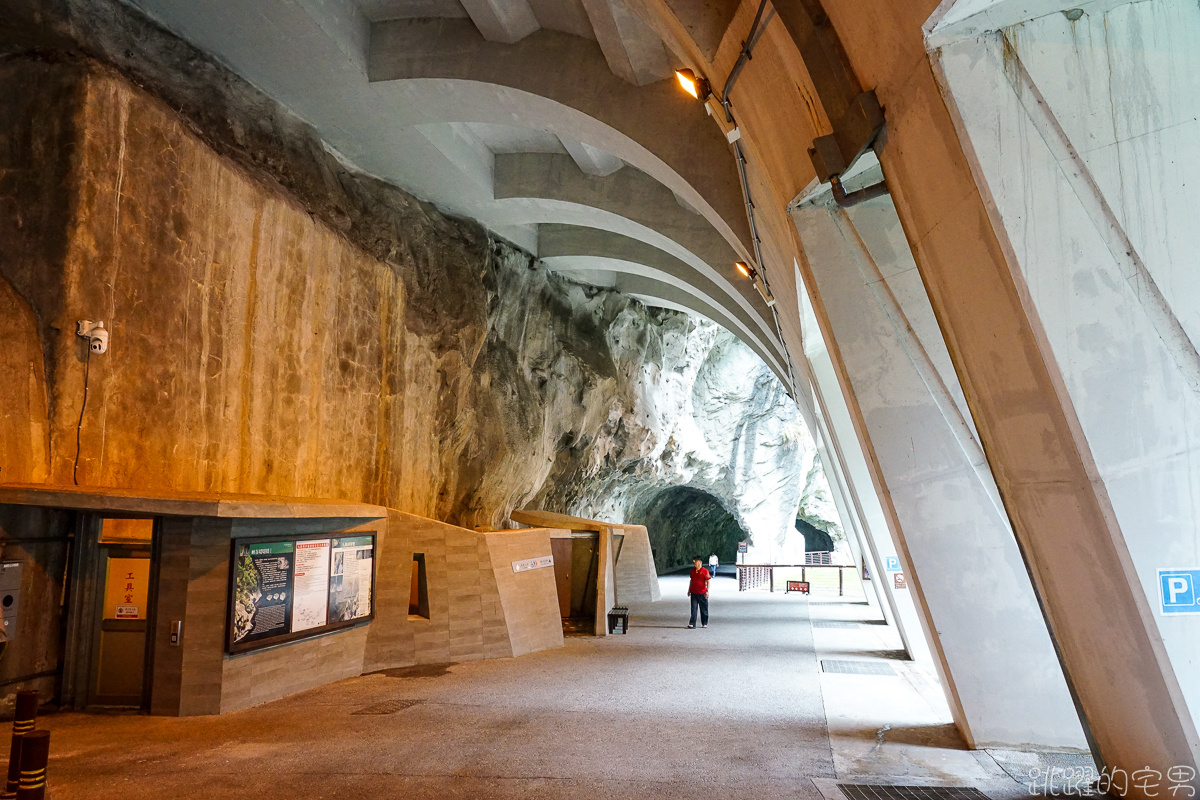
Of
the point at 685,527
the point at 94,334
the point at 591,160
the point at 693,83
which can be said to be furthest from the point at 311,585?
the point at 685,527

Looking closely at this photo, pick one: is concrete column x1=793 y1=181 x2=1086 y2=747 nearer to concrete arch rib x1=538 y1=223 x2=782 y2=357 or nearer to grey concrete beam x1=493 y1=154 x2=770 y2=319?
grey concrete beam x1=493 y1=154 x2=770 y2=319

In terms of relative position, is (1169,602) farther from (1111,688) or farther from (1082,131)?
(1082,131)

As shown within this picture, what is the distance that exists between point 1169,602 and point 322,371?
10659 mm

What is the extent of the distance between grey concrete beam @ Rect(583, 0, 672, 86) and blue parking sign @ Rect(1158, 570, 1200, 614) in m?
6.59

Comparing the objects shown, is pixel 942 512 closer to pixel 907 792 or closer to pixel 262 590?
pixel 907 792

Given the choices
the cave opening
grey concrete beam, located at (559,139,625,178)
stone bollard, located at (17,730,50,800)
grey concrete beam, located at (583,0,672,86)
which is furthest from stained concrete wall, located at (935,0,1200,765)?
the cave opening

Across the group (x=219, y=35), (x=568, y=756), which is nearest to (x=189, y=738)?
(x=568, y=756)

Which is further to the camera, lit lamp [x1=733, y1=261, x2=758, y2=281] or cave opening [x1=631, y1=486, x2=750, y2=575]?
cave opening [x1=631, y1=486, x2=750, y2=575]

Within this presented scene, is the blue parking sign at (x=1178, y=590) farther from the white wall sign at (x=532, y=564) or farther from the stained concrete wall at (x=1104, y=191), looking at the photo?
the white wall sign at (x=532, y=564)

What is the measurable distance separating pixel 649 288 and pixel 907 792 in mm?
17948

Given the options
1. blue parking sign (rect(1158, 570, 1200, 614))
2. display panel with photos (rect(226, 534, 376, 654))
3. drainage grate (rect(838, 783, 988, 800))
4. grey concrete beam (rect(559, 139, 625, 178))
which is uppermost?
grey concrete beam (rect(559, 139, 625, 178))

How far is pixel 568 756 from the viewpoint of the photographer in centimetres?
615

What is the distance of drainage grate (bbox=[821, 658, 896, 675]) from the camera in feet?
33.3

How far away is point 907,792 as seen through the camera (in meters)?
5.27
